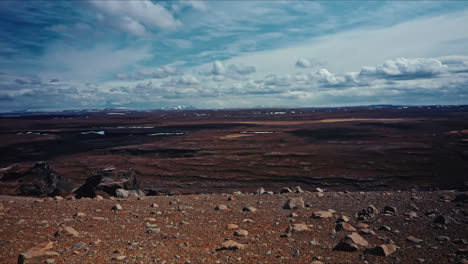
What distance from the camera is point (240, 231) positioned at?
915 centimetres

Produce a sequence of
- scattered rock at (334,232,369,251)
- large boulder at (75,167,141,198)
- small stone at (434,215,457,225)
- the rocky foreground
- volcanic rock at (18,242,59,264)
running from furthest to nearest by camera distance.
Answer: large boulder at (75,167,141,198), small stone at (434,215,457,225), scattered rock at (334,232,369,251), the rocky foreground, volcanic rock at (18,242,59,264)

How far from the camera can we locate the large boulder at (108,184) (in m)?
19.8

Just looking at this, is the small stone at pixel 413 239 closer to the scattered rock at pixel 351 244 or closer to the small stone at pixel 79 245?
the scattered rock at pixel 351 244

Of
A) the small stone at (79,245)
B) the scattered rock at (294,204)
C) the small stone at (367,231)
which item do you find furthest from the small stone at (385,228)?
the small stone at (79,245)

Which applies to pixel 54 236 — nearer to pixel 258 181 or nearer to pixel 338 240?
pixel 338 240

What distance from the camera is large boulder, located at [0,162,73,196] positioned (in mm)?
23562

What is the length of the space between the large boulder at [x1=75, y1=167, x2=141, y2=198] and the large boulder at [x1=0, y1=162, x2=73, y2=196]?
368 cm

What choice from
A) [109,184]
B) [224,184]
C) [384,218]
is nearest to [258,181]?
[224,184]

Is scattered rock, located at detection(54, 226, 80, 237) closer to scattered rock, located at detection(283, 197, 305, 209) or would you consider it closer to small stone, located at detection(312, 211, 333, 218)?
scattered rock, located at detection(283, 197, 305, 209)

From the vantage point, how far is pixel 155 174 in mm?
35031

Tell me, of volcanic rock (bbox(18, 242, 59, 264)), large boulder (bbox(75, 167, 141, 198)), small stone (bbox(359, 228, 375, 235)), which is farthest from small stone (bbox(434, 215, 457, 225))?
large boulder (bbox(75, 167, 141, 198))

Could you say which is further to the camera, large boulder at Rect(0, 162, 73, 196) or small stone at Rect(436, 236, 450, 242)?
large boulder at Rect(0, 162, 73, 196)

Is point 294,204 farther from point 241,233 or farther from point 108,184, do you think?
point 108,184

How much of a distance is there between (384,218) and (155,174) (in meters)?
28.3
